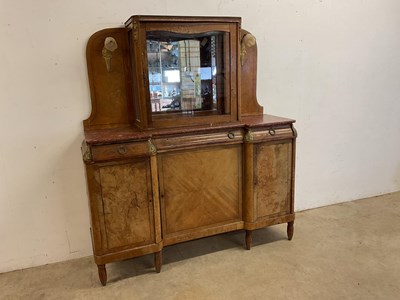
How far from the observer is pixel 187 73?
8.00 ft

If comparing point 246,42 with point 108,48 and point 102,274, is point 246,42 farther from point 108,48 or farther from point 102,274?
point 102,274

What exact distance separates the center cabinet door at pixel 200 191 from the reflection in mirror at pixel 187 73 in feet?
1.21

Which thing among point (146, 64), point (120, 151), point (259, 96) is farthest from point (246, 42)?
point (120, 151)

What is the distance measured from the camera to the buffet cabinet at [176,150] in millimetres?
2076

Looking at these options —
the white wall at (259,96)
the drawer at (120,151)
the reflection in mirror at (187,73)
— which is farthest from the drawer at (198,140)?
the white wall at (259,96)

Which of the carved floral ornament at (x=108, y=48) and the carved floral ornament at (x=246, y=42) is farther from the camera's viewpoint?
the carved floral ornament at (x=246, y=42)

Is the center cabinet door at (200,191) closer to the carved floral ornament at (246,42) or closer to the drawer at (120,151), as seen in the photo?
the drawer at (120,151)

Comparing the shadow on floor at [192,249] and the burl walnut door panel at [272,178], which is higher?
the burl walnut door panel at [272,178]

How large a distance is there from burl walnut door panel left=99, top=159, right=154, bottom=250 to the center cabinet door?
4.9 inches

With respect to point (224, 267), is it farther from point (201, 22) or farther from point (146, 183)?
point (201, 22)

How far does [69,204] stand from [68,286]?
1.88 feet

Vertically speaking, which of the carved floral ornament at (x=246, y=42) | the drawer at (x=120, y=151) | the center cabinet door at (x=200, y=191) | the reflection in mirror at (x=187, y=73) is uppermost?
the carved floral ornament at (x=246, y=42)

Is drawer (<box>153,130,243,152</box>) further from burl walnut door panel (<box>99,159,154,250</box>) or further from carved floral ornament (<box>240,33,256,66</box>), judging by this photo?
carved floral ornament (<box>240,33,256,66</box>)

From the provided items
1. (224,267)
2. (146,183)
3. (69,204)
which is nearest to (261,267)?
(224,267)
